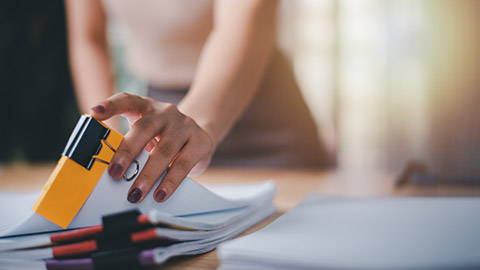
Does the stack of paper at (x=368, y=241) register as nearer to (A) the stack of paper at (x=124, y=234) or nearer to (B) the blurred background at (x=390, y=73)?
(A) the stack of paper at (x=124, y=234)

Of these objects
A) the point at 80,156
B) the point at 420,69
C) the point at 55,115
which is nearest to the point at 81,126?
the point at 80,156

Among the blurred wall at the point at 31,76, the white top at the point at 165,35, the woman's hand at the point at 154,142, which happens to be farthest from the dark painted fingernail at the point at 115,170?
the blurred wall at the point at 31,76

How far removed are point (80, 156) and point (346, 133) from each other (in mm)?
4492

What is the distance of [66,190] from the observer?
1.20 ft

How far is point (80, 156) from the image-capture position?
37 centimetres

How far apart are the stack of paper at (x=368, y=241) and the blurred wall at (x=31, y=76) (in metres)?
2.20

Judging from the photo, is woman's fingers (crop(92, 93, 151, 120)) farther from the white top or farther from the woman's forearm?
the white top

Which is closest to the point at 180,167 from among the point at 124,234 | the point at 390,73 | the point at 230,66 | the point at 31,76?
the point at 124,234

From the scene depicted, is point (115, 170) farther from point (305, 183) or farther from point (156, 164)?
point (305, 183)

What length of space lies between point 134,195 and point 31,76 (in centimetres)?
219

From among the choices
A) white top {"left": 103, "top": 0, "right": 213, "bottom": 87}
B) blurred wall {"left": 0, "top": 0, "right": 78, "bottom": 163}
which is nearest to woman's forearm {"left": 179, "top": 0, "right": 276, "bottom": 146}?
white top {"left": 103, "top": 0, "right": 213, "bottom": 87}

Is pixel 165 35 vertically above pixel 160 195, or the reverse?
pixel 165 35

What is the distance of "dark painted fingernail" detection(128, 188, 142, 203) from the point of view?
40 cm

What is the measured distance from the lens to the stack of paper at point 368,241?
267mm
